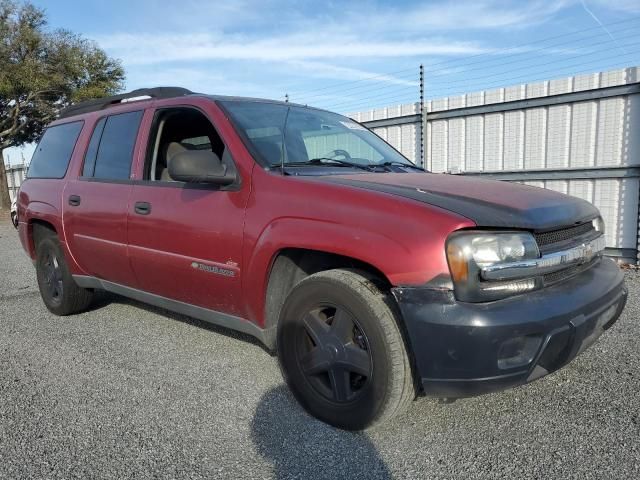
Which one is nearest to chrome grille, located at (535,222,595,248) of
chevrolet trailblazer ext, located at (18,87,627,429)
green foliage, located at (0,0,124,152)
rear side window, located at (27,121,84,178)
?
chevrolet trailblazer ext, located at (18,87,627,429)

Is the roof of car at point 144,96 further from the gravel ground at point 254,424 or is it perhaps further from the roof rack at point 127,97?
the gravel ground at point 254,424

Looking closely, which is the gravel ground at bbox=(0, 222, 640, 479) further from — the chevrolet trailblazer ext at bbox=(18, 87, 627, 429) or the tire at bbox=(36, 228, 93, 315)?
the tire at bbox=(36, 228, 93, 315)

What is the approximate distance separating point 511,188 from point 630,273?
4.34 metres

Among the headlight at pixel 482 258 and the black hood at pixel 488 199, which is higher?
the black hood at pixel 488 199

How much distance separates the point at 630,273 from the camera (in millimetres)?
6109

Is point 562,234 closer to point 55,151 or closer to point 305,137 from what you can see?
point 305,137

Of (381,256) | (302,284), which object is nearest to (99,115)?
(302,284)

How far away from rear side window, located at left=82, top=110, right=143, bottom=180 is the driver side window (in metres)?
0.20

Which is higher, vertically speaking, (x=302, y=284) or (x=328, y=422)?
(x=302, y=284)

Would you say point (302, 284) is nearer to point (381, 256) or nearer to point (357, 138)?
point (381, 256)

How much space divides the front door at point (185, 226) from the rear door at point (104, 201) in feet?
0.60

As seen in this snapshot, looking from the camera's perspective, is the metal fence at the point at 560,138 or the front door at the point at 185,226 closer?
the front door at the point at 185,226

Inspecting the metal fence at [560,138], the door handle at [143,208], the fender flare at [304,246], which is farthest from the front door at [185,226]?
the metal fence at [560,138]

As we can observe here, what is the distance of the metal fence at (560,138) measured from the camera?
6418 mm
